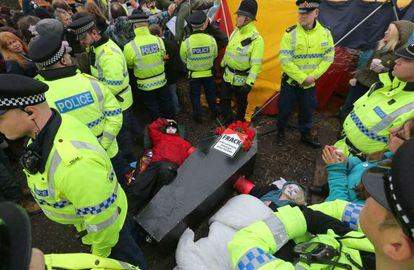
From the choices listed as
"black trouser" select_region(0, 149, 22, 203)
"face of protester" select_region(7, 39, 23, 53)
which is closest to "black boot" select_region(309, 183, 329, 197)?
"black trouser" select_region(0, 149, 22, 203)

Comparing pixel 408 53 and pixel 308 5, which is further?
pixel 308 5

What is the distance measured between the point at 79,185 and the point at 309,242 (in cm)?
156

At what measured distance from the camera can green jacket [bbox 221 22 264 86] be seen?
4.57 m

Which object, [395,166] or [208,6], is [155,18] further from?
[395,166]

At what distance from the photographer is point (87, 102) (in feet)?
9.11

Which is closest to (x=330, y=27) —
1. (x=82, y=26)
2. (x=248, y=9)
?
(x=248, y=9)

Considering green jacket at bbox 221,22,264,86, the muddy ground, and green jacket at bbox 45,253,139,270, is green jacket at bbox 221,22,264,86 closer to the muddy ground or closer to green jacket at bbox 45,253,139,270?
the muddy ground

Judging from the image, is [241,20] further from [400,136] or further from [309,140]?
[400,136]

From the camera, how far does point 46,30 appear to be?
2.78 metres

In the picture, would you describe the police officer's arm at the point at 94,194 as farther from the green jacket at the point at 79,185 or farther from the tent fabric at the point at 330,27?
the tent fabric at the point at 330,27

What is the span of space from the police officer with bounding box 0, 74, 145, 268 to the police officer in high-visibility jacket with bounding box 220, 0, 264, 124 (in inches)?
127

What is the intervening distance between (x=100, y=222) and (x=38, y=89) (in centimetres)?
100

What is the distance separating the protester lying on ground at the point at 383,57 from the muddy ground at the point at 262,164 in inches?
38.9

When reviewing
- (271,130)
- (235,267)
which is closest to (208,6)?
(271,130)
